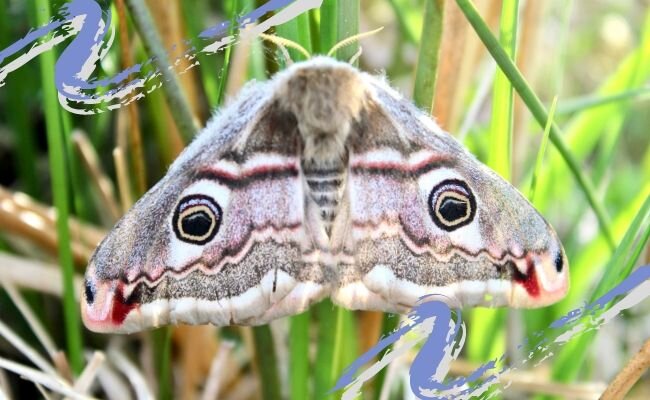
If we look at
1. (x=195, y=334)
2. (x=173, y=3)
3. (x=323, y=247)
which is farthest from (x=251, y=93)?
(x=195, y=334)

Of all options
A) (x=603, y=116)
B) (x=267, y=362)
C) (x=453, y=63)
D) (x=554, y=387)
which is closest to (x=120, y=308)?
(x=267, y=362)

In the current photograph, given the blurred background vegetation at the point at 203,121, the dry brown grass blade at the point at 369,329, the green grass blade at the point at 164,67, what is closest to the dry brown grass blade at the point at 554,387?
the blurred background vegetation at the point at 203,121

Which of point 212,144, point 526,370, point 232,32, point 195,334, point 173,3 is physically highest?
point 173,3

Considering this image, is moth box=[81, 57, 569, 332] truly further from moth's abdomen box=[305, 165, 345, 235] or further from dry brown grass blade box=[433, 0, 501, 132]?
dry brown grass blade box=[433, 0, 501, 132]

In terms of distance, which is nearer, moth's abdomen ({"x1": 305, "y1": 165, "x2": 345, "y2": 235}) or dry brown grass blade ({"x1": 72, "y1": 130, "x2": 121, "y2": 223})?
moth's abdomen ({"x1": 305, "y1": 165, "x2": 345, "y2": 235})

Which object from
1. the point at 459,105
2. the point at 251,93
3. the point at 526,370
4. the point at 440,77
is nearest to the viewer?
the point at 251,93

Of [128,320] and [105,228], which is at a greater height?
[105,228]

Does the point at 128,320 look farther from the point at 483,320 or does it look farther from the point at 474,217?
the point at 483,320

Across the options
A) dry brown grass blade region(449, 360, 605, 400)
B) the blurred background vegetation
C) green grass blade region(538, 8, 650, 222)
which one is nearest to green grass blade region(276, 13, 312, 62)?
the blurred background vegetation
